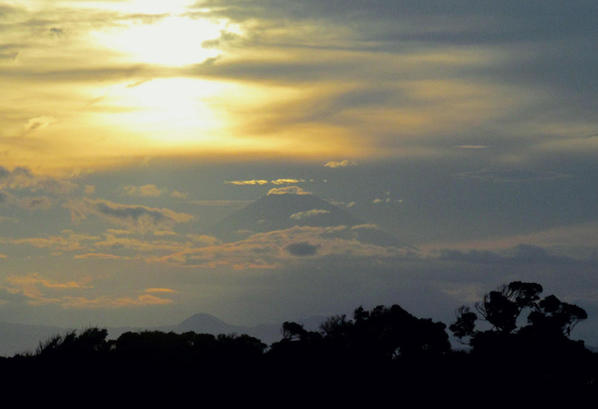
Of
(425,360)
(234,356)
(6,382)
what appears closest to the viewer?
(6,382)

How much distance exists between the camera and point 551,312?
169 metres

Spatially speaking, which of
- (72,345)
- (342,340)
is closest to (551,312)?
(342,340)

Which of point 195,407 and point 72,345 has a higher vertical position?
point 72,345

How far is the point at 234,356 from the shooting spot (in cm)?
12175

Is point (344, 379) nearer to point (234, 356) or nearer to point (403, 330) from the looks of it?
point (234, 356)

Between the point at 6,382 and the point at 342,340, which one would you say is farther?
the point at 342,340

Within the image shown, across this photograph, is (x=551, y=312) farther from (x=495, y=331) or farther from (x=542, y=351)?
(x=542, y=351)

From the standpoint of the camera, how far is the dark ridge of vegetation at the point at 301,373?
90.2m

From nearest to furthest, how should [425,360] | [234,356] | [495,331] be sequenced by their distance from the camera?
[234,356] → [425,360] → [495,331]

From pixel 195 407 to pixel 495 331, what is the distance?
84316mm

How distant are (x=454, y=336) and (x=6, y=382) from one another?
103518mm

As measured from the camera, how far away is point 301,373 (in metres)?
111

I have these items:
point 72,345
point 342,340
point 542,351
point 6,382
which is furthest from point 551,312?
point 6,382

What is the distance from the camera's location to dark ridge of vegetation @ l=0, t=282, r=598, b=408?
90.2 meters
